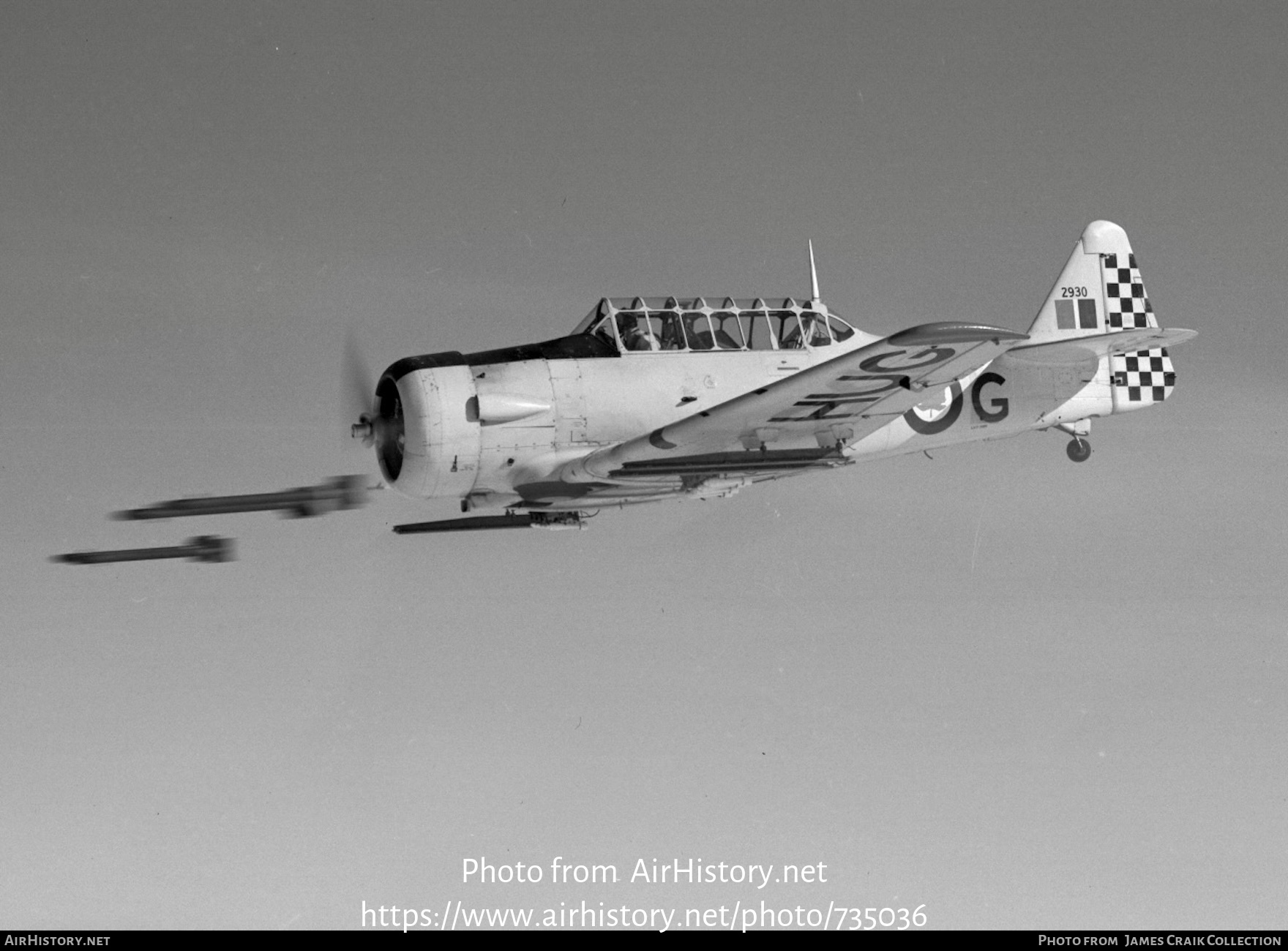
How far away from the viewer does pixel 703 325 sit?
12688 mm

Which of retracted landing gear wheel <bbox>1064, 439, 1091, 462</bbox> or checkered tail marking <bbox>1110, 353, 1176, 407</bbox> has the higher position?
checkered tail marking <bbox>1110, 353, 1176, 407</bbox>

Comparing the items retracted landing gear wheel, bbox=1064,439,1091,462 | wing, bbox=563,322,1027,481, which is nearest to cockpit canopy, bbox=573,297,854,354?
wing, bbox=563,322,1027,481

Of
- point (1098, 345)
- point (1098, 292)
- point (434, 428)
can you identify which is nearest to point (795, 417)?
point (1098, 345)

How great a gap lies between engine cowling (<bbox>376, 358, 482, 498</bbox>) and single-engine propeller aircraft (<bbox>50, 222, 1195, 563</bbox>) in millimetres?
12

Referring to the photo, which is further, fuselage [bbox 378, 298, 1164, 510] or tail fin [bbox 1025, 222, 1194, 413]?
tail fin [bbox 1025, 222, 1194, 413]

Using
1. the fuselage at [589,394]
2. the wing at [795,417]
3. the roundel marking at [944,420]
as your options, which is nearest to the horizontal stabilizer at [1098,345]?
the roundel marking at [944,420]

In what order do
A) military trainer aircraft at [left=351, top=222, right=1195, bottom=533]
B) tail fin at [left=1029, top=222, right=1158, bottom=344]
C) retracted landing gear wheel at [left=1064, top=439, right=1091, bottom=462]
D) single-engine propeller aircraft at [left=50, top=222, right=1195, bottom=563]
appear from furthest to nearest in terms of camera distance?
tail fin at [left=1029, top=222, right=1158, bottom=344] < retracted landing gear wheel at [left=1064, top=439, right=1091, bottom=462] < military trainer aircraft at [left=351, top=222, right=1195, bottom=533] < single-engine propeller aircraft at [left=50, top=222, right=1195, bottom=563]

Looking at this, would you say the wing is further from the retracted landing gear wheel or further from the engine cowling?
the retracted landing gear wheel

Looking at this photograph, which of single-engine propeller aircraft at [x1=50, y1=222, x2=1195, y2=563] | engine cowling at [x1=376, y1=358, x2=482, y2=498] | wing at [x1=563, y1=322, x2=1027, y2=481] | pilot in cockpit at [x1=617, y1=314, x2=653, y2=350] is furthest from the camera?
pilot in cockpit at [x1=617, y1=314, x2=653, y2=350]

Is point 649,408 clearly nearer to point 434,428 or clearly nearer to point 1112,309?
point 434,428

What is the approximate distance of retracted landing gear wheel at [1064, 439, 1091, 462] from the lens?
1460 cm

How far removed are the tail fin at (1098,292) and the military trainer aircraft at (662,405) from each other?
1661 millimetres

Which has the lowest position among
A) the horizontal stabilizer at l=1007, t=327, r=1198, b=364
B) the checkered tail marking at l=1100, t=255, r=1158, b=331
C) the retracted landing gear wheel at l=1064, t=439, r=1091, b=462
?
the retracted landing gear wheel at l=1064, t=439, r=1091, b=462
